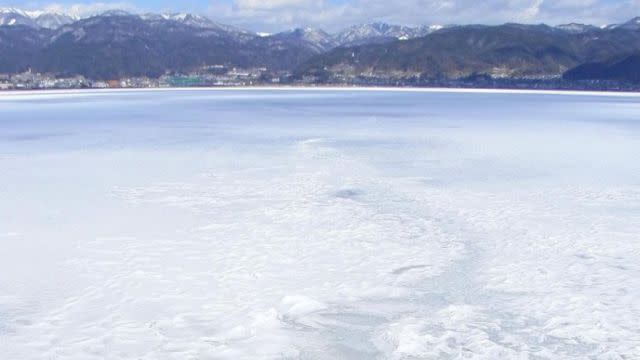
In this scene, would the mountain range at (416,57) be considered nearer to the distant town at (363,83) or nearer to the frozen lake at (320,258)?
the distant town at (363,83)

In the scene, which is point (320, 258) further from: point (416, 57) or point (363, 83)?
point (416, 57)

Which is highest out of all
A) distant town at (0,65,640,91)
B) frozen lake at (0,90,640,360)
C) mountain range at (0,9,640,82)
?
mountain range at (0,9,640,82)

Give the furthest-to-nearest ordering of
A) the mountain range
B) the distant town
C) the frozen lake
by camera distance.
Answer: the mountain range < the distant town < the frozen lake

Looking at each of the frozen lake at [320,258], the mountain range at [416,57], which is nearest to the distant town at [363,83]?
the mountain range at [416,57]

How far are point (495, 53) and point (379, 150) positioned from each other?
384ft

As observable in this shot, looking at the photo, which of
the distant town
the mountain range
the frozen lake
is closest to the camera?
the frozen lake

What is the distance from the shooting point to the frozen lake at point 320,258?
494cm

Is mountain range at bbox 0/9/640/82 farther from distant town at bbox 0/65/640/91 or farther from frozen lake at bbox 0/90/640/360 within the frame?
frozen lake at bbox 0/90/640/360

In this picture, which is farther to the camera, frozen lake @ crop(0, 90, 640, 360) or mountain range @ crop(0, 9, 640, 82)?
mountain range @ crop(0, 9, 640, 82)

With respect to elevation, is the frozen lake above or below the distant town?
above

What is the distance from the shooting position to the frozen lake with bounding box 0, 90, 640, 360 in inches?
195

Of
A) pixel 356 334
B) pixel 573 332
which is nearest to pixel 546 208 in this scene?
pixel 573 332

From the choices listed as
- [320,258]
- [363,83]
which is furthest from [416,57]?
[320,258]

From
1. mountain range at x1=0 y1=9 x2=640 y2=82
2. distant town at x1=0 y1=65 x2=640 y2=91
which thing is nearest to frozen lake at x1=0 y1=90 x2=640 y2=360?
distant town at x1=0 y1=65 x2=640 y2=91
